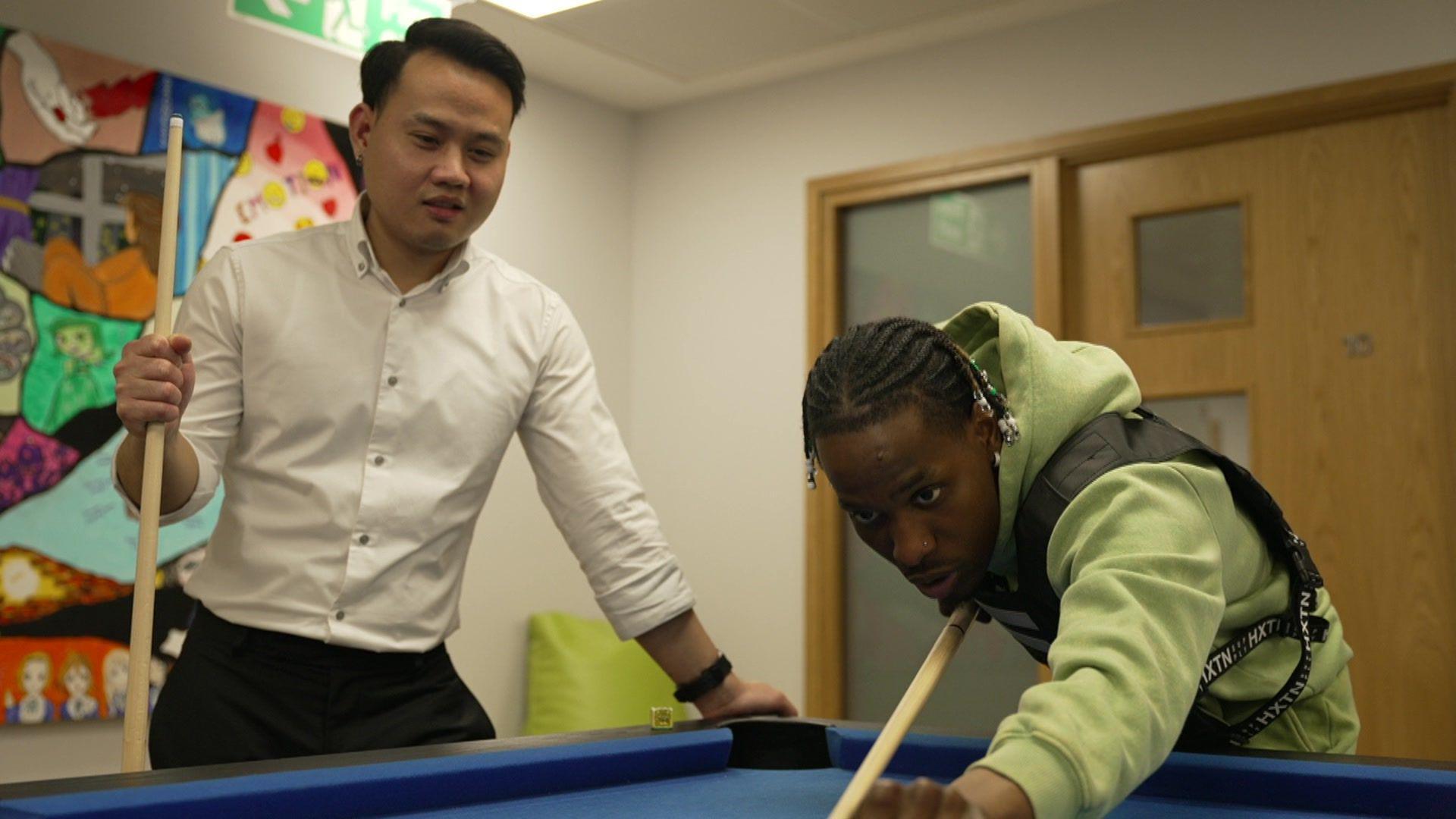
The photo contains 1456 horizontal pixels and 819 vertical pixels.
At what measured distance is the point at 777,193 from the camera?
459 cm

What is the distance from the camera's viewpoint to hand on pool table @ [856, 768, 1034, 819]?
3.02 ft

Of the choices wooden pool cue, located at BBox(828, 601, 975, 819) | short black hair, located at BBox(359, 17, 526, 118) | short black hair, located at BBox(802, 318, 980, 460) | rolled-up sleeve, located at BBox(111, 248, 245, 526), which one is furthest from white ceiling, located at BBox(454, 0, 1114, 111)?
wooden pool cue, located at BBox(828, 601, 975, 819)

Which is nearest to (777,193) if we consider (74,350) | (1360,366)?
(1360,366)

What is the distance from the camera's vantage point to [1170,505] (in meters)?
1.23

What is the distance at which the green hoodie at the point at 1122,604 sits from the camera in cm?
102

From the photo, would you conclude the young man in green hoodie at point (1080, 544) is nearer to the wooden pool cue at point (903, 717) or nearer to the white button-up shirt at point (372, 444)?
the wooden pool cue at point (903, 717)

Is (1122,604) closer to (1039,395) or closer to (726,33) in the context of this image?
(1039,395)

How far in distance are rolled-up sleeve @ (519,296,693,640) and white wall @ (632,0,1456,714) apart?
213 cm

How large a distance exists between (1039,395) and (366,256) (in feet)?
4.10

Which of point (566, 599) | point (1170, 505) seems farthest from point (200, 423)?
point (566, 599)

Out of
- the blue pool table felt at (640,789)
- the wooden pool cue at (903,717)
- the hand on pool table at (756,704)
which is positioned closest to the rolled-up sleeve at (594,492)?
the hand on pool table at (756,704)

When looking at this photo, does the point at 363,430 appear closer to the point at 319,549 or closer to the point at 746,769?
the point at 319,549

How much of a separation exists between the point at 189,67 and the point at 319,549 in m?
2.04

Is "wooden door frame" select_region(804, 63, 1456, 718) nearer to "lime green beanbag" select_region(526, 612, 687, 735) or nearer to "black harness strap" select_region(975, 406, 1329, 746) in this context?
"lime green beanbag" select_region(526, 612, 687, 735)
